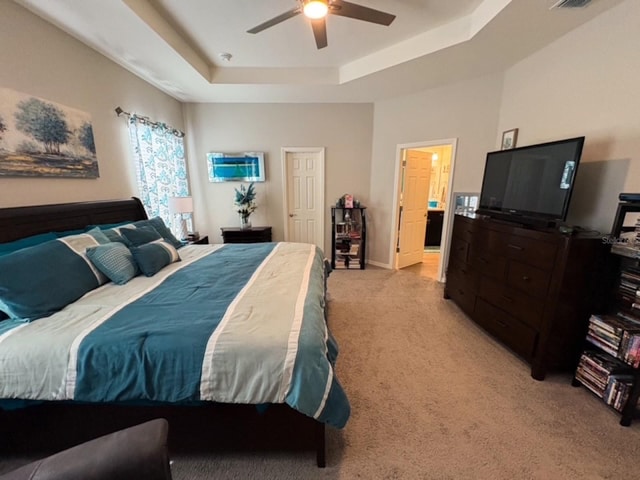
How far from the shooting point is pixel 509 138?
3.09m

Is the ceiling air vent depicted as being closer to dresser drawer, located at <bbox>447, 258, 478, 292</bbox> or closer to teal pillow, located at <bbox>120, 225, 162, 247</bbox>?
dresser drawer, located at <bbox>447, 258, 478, 292</bbox>

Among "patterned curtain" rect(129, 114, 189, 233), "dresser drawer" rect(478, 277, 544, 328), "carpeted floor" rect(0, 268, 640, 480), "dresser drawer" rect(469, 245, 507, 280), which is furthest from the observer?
"patterned curtain" rect(129, 114, 189, 233)

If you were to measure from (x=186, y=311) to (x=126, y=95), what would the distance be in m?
3.00

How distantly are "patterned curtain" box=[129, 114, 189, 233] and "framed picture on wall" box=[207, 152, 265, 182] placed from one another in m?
0.46

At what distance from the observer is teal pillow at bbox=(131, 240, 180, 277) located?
7.07 ft

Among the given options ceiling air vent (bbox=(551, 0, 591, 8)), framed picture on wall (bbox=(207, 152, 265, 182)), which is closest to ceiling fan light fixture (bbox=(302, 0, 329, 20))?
ceiling air vent (bbox=(551, 0, 591, 8))

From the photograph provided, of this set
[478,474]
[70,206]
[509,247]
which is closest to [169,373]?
[478,474]

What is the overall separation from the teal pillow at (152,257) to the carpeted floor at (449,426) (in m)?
1.22

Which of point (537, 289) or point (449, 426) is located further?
point (537, 289)

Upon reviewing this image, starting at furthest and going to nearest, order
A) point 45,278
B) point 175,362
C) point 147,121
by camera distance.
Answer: point 147,121 < point 45,278 < point 175,362

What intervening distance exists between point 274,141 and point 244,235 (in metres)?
1.68

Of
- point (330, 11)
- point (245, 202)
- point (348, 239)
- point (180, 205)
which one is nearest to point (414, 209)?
point (348, 239)

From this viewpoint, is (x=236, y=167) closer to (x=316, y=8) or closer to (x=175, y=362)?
(x=316, y=8)

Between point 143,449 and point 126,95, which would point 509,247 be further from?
point 126,95
